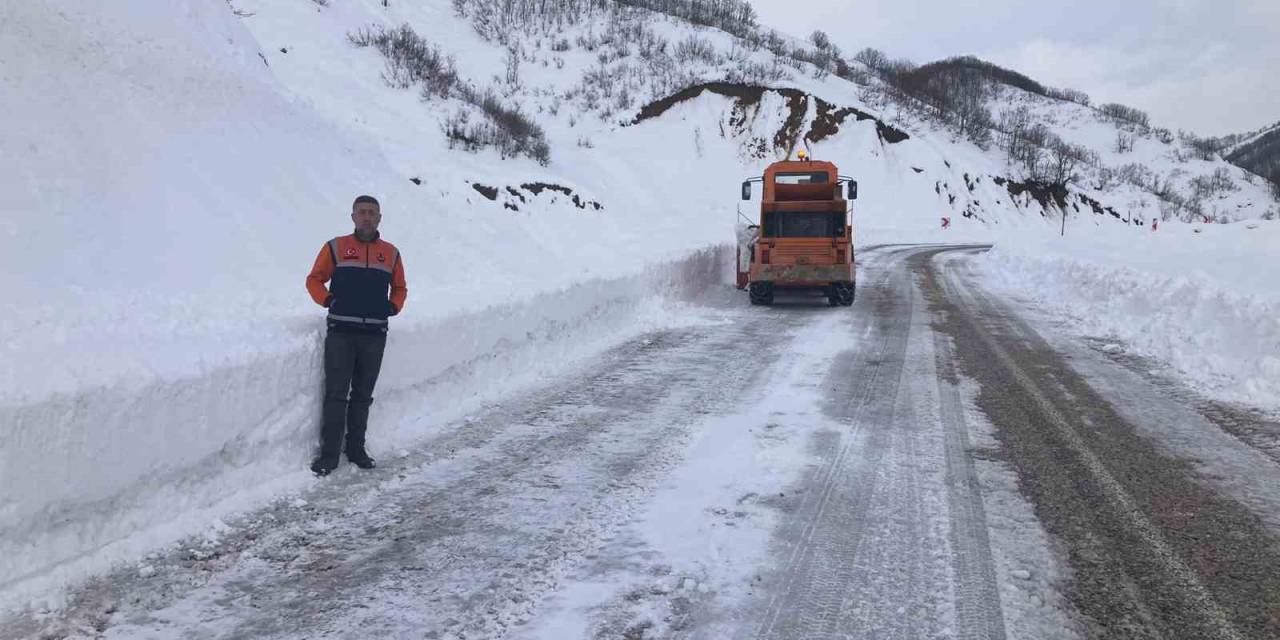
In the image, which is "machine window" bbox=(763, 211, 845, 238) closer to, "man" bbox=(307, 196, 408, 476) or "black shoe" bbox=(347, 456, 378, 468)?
"man" bbox=(307, 196, 408, 476)

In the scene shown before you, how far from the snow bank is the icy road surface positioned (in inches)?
52.9

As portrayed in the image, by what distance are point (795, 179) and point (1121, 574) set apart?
14.2 m

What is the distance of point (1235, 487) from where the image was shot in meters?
5.01

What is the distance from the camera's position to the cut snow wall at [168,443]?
3.41 m

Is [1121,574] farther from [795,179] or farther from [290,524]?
[795,179]

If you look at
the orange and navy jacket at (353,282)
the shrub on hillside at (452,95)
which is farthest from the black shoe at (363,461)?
the shrub on hillside at (452,95)

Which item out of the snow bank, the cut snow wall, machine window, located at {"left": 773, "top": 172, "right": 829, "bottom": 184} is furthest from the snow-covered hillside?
the snow bank

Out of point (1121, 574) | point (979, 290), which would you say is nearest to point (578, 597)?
point (1121, 574)

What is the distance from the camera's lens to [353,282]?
5051 mm

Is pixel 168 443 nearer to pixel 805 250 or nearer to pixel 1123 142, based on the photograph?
pixel 805 250

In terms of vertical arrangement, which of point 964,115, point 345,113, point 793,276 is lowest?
point 793,276

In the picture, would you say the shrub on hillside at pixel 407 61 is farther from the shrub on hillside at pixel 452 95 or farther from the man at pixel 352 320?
the man at pixel 352 320

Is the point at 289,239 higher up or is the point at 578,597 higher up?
the point at 289,239

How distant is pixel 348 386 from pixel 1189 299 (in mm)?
11070
